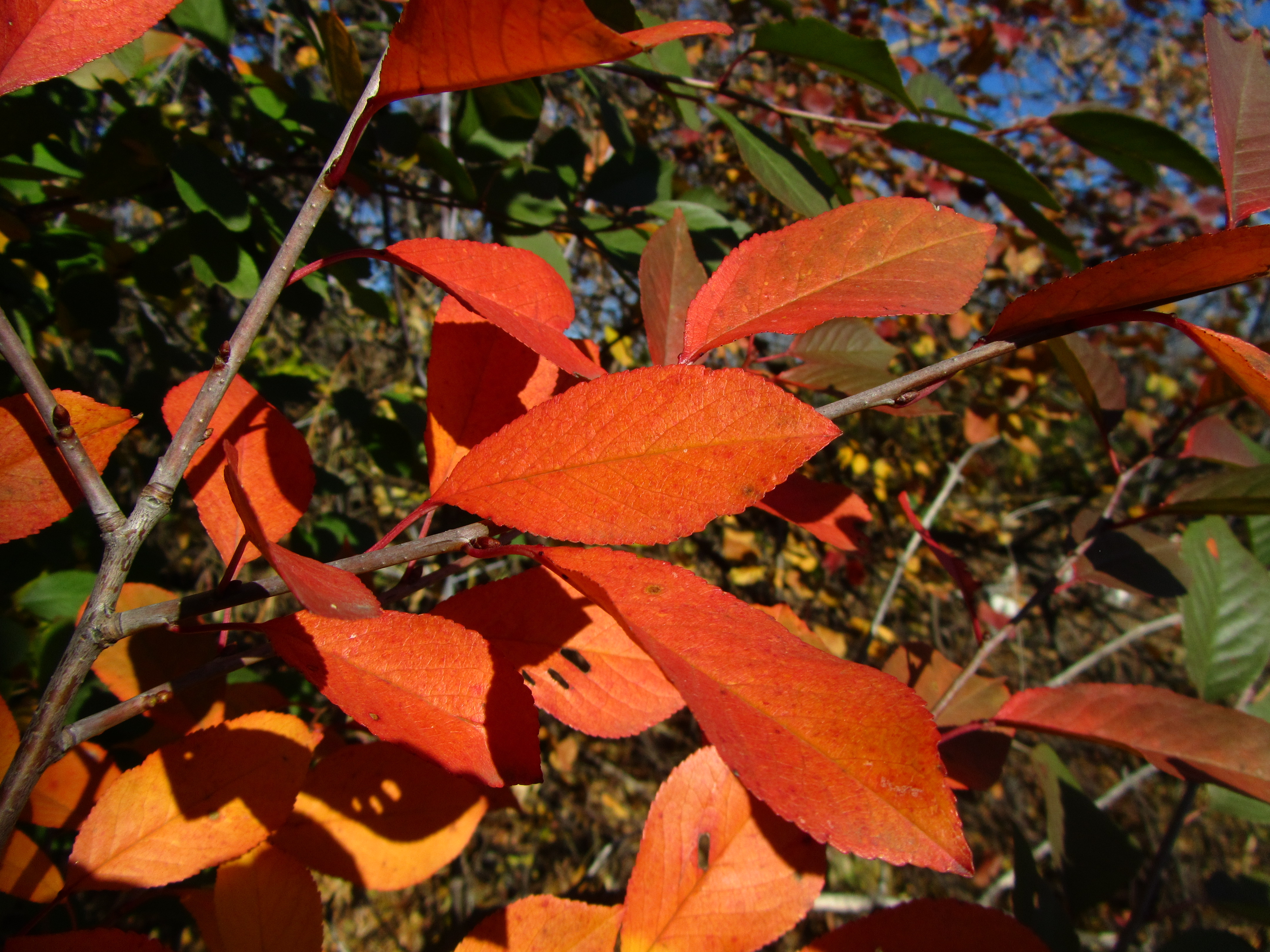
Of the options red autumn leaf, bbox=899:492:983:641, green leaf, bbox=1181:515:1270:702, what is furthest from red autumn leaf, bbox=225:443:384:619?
green leaf, bbox=1181:515:1270:702

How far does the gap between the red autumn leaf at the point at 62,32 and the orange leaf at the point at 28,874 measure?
498 millimetres

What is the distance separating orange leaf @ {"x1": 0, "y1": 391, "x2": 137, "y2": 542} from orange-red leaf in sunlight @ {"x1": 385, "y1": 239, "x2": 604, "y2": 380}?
0.68 feet

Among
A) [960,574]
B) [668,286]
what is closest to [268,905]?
[668,286]

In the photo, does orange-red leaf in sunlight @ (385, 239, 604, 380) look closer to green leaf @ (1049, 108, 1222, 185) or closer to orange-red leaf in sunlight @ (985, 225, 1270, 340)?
orange-red leaf in sunlight @ (985, 225, 1270, 340)

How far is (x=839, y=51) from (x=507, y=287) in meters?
0.58

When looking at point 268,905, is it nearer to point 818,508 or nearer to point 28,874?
point 28,874

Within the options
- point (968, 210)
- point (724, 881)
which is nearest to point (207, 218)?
point (724, 881)

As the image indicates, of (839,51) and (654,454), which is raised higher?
(839,51)

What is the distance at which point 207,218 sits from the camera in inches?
38.2

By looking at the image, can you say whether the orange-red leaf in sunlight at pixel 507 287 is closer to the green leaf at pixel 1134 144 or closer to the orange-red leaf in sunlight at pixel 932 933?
the orange-red leaf in sunlight at pixel 932 933

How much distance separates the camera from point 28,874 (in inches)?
20.0

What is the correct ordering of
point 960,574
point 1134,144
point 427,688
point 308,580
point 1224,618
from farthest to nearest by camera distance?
point 1224,618 → point 1134,144 → point 960,574 → point 427,688 → point 308,580

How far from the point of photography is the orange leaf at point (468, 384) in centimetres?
51

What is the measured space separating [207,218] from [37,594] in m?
0.54
